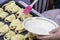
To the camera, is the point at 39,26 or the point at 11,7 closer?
the point at 39,26

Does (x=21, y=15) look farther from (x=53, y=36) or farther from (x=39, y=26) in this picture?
(x=53, y=36)

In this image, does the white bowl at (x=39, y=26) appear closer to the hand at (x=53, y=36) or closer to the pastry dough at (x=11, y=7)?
the hand at (x=53, y=36)

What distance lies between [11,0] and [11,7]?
156 mm

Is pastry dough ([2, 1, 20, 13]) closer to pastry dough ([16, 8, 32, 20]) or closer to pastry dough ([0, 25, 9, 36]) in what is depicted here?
pastry dough ([16, 8, 32, 20])

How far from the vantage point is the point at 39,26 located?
99cm

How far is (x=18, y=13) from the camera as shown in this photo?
126 cm

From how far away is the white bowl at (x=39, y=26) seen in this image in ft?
3.02

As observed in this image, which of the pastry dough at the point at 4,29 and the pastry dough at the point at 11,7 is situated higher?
the pastry dough at the point at 11,7

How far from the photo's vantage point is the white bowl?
3.02 feet

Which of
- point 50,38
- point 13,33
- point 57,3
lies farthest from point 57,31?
point 57,3

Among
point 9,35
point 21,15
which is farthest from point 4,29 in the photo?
point 21,15

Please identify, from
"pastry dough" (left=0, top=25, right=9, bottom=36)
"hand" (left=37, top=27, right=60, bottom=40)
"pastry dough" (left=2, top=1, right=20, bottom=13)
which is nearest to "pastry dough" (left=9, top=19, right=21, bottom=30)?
"pastry dough" (left=0, top=25, right=9, bottom=36)

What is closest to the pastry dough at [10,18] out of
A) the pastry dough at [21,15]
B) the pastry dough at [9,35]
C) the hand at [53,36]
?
the pastry dough at [21,15]

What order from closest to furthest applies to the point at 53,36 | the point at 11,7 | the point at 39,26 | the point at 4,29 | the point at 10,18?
the point at 53,36 → the point at 39,26 → the point at 4,29 → the point at 10,18 → the point at 11,7
